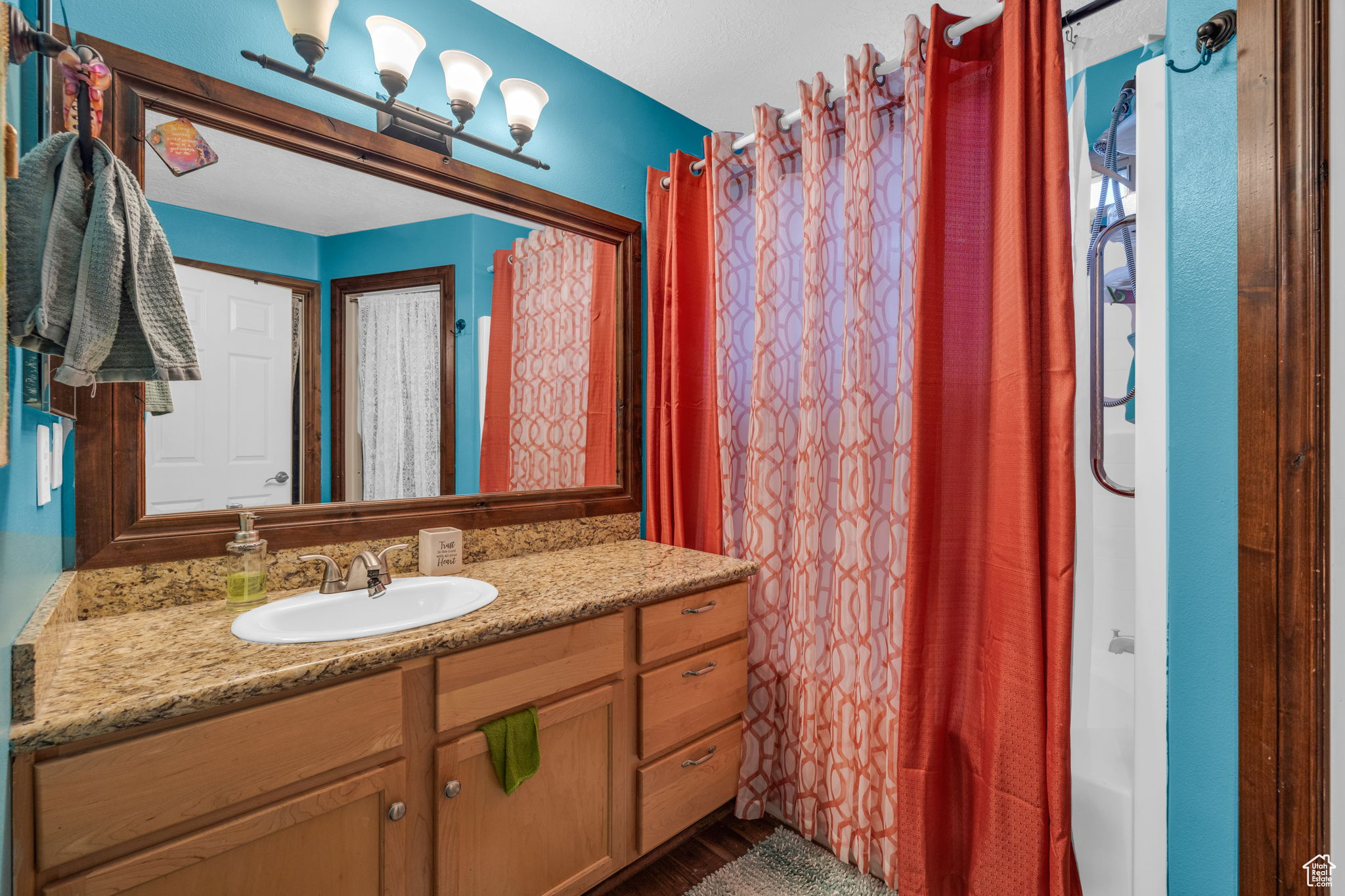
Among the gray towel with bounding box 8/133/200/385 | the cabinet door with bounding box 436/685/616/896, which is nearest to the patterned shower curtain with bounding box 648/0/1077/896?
the cabinet door with bounding box 436/685/616/896

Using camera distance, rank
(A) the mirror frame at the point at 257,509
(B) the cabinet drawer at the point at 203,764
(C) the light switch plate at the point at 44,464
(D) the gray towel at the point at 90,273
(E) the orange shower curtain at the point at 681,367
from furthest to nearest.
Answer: (E) the orange shower curtain at the point at 681,367
(A) the mirror frame at the point at 257,509
(C) the light switch plate at the point at 44,464
(B) the cabinet drawer at the point at 203,764
(D) the gray towel at the point at 90,273

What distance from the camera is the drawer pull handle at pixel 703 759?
65.4 inches

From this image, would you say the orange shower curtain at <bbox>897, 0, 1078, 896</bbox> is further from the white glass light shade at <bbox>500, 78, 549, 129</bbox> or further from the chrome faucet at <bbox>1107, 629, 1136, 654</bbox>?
the white glass light shade at <bbox>500, 78, 549, 129</bbox>

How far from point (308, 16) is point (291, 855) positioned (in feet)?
5.57

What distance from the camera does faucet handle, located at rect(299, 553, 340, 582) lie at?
4.58 feet

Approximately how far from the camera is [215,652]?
104cm

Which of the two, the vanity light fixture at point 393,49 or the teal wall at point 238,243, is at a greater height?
the vanity light fixture at point 393,49

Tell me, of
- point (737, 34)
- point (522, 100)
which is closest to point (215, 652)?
point (522, 100)

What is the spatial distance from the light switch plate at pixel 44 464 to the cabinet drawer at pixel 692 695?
1220 millimetres

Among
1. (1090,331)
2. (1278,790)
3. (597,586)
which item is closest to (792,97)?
(1090,331)

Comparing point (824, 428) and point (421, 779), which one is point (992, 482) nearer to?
point (824, 428)

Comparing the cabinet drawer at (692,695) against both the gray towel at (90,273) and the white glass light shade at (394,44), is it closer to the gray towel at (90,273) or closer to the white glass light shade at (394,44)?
the gray towel at (90,273)

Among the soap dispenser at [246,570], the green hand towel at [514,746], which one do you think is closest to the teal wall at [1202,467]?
the green hand towel at [514,746]

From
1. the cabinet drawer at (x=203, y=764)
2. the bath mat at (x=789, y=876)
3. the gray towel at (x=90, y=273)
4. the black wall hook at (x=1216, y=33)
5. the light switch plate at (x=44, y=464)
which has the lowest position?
the bath mat at (x=789, y=876)
